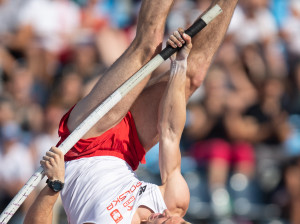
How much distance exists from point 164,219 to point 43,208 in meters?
0.81

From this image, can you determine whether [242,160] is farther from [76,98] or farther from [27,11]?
[27,11]

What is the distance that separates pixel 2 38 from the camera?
8.91 m

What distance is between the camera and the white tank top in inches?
168

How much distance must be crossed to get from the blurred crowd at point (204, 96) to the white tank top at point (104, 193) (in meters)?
2.68

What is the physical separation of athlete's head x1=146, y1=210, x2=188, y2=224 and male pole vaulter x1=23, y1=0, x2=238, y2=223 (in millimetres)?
141

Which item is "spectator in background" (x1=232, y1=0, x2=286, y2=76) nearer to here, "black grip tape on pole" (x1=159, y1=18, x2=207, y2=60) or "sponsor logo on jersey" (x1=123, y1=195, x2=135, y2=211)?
"black grip tape on pole" (x1=159, y1=18, x2=207, y2=60)

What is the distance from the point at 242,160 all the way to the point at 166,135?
125 inches

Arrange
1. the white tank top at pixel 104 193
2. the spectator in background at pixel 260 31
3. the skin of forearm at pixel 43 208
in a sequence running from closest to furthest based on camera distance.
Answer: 1. the skin of forearm at pixel 43 208
2. the white tank top at pixel 104 193
3. the spectator in background at pixel 260 31

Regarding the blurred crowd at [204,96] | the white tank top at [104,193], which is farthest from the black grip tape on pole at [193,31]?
the blurred crowd at [204,96]

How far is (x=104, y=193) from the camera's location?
14.2ft

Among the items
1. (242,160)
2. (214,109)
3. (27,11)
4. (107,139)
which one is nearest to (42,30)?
(27,11)

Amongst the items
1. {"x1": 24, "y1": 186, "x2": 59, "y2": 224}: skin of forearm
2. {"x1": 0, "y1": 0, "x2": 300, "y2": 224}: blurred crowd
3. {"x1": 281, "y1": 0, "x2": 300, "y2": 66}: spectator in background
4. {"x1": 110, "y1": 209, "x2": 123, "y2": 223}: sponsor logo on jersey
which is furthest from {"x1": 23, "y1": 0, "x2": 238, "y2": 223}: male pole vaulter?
{"x1": 281, "y1": 0, "x2": 300, "y2": 66}: spectator in background

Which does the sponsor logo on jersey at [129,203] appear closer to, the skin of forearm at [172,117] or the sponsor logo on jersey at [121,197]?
the sponsor logo on jersey at [121,197]

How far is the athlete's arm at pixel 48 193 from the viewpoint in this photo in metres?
4.04
